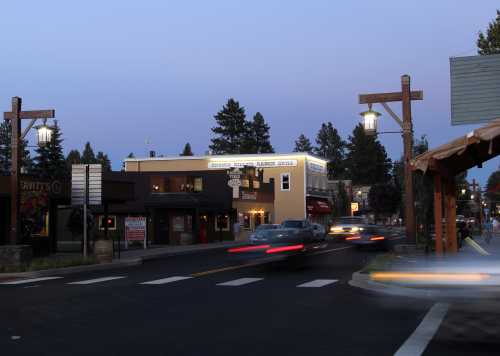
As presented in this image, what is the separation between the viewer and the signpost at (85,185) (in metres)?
26.0

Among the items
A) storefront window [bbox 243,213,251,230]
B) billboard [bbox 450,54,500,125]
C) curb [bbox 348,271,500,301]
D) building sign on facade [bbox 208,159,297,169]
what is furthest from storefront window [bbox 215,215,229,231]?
billboard [bbox 450,54,500,125]

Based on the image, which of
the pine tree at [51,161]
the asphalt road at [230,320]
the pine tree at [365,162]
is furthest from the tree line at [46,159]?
the pine tree at [365,162]

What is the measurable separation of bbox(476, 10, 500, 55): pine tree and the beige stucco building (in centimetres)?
3540

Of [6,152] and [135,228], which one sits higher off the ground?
[6,152]

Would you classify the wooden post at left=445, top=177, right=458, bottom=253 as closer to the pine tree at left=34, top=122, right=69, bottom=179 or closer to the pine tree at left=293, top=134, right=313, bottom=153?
the pine tree at left=34, top=122, right=69, bottom=179

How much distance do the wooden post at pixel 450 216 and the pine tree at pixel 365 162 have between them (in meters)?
111

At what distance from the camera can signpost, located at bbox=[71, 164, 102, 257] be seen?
26.0 m

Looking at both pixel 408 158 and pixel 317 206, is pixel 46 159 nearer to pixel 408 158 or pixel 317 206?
pixel 317 206

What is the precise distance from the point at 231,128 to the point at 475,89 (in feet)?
343

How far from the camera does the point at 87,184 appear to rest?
2589cm

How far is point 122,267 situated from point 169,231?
21989mm

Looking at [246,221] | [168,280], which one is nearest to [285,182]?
[246,221]

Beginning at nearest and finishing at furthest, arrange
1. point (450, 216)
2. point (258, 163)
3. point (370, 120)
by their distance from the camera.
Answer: point (450, 216), point (370, 120), point (258, 163)

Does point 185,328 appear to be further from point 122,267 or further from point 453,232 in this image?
point 122,267
